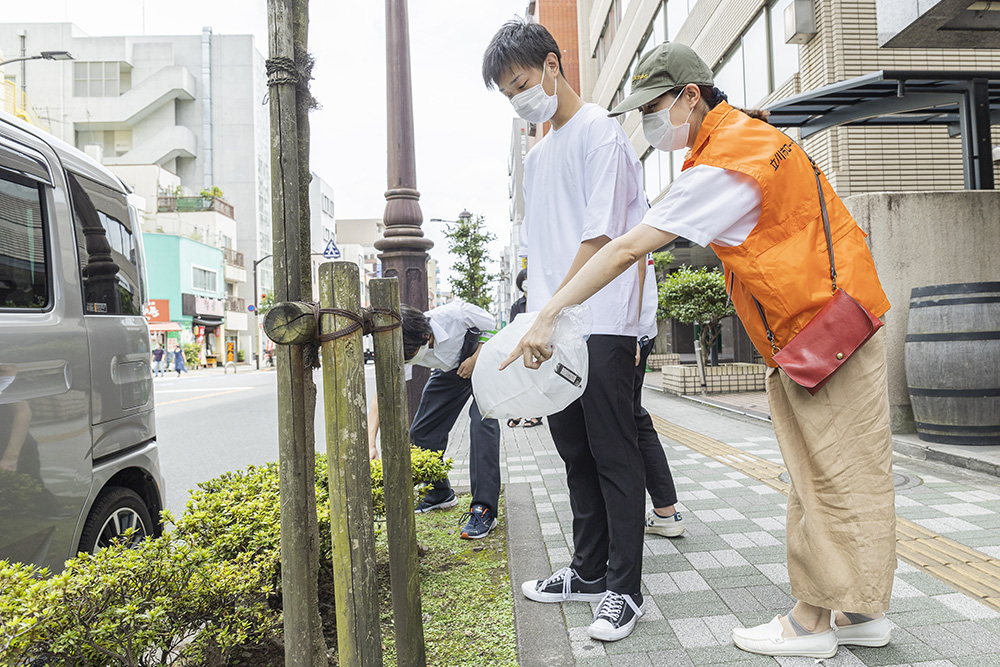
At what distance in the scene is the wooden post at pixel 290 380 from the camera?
1.70m

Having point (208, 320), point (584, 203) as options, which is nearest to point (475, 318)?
point (584, 203)

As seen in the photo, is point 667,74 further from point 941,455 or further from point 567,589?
point 941,455

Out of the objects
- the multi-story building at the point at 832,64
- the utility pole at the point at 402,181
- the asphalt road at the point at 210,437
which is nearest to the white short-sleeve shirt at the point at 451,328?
the asphalt road at the point at 210,437

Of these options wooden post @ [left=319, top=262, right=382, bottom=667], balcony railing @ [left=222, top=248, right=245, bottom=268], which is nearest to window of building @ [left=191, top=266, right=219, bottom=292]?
balcony railing @ [left=222, top=248, right=245, bottom=268]

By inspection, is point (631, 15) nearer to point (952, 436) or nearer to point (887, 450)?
point (952, 436)

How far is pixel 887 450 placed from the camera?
2053 mm

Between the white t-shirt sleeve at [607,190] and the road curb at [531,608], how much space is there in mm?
1388

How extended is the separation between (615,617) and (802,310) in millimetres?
1206

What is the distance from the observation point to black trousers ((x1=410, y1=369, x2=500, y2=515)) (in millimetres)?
3838

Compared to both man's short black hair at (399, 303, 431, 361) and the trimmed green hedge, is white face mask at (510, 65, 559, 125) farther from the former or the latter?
the trimmed green hedge

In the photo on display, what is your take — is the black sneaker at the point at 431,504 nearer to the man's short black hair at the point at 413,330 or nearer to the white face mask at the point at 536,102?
the man's short black hair at the point at 413,330

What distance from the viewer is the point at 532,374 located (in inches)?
88.3

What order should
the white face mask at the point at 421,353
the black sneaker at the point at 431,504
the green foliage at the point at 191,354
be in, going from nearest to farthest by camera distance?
the white face mask at the point at 421,353 < the black sneaker at the point at 431,504 < the green foliage at the point at 191,354

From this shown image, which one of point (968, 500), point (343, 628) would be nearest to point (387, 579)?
point (343, 628)
